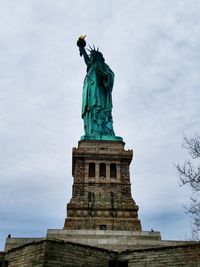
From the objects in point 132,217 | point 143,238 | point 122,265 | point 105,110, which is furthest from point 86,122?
point 122,265

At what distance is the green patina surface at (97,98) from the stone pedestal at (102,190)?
1.91 metres

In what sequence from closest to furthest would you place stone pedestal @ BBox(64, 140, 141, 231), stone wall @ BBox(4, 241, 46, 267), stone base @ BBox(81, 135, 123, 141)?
stone wall @ BBox(4, 241, 46, 267) → stone pedestal @ BBox(64, 140, 141, 231) → stone base @ BBox(81, 135, 123, 141)

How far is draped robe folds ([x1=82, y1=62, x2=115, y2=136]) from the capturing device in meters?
37.5

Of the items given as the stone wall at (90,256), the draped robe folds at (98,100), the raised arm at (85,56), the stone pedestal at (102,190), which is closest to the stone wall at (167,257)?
the stone wall at (90,256)

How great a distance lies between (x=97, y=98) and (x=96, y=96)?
0.25m

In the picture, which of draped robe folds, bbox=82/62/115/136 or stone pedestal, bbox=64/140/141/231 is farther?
draped robe folds, bbox=82/62/115/136

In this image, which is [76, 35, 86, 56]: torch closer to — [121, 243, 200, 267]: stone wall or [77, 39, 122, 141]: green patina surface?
[77, 39, 122, 141]: green patina surface

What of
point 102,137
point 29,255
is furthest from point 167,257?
point 102,137

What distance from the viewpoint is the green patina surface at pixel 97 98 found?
37219 mm

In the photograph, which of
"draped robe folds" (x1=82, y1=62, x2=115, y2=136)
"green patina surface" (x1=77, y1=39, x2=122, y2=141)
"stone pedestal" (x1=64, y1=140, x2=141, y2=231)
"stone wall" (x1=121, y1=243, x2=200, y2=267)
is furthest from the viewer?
"draped robe folds" (x1=82, y1=62, x2=115, y2=136)

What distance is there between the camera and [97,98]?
127ft

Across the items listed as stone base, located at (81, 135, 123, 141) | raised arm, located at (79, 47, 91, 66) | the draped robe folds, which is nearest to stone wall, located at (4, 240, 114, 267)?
stone base, located at (81, 135, 123, 141)

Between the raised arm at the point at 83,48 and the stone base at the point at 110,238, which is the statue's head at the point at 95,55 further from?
the stone base at the point at 110,238

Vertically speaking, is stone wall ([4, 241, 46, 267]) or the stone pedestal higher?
the stone pedestal
